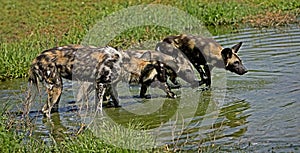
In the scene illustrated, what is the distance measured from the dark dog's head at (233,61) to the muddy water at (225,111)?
0.17 metres

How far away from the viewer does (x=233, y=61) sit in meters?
11.0

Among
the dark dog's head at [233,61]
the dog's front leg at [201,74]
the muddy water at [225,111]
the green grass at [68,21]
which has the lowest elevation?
the muddy water at [225,111]

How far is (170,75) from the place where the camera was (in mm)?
11219

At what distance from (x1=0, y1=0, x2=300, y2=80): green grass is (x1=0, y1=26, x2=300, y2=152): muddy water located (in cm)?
118

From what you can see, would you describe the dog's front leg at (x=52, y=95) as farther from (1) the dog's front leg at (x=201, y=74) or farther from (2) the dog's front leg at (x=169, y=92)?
(1) the dog's front leg at (x=201, y=74)

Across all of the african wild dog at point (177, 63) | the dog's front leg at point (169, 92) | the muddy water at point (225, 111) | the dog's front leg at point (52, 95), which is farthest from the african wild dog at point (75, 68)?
the african wild dog at point (177, 63)

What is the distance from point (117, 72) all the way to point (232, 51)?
7.62 ft

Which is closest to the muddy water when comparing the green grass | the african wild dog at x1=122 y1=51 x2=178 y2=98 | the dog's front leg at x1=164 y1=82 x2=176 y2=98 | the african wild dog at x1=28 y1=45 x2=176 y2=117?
the dog's front leg at x1=164 y1=82 x2=176 y2=98

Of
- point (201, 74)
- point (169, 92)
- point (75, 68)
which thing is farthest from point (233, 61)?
point (75, 68)

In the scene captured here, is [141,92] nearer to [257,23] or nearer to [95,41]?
[95,41]

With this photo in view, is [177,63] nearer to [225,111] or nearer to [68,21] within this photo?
[225,111]

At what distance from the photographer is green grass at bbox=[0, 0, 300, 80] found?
1346 cm

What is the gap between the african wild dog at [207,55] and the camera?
1102 cm

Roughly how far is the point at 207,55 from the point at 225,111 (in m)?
2.49
